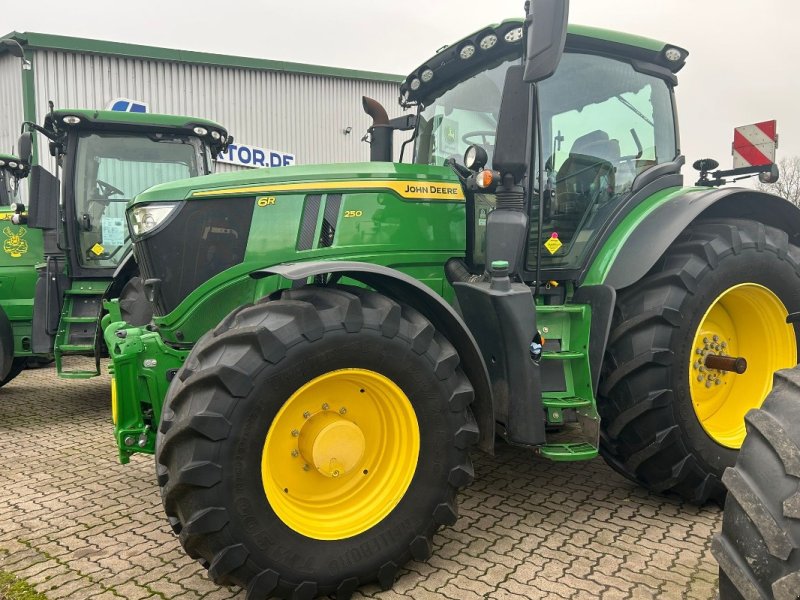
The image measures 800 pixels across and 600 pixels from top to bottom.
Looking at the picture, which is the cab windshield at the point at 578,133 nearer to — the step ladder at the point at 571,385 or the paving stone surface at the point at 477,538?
the step ladder at the point at 571,385

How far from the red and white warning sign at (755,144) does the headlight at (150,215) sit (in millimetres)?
4490

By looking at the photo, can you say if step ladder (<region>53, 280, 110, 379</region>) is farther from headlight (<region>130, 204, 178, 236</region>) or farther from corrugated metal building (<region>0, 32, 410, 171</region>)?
corrugated metal building (<region>0, 32, 410, 171</region>)

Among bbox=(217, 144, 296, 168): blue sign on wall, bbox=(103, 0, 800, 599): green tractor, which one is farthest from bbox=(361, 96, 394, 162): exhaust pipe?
bbox=(217, 144, 296, 168): blue sign on wall

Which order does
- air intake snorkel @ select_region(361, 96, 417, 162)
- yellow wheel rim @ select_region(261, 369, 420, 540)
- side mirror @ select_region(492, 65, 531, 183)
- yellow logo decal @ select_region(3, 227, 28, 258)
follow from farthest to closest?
yellow logo decal @ select_region(3, 227, 28, 258), air intake snorkel @ select_region(361, 96, 417, 162), side mirror @ select_region(492, 65, 531, 183), yellow wheel rim @ select_region(261, 369, 420, 540)

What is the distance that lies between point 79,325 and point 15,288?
0.94 m

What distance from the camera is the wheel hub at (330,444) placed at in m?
2.40

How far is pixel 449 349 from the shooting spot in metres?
2.53

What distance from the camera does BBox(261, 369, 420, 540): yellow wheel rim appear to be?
7.80ft

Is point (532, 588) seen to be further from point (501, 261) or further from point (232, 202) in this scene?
point (232, 202)

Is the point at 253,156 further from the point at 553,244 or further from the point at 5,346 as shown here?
the point at 553,244

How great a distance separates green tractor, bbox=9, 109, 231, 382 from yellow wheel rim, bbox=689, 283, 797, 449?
4.84 m

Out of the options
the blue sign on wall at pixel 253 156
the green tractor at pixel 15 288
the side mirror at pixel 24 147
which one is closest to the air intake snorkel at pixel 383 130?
the side mirror at pixel 24 147

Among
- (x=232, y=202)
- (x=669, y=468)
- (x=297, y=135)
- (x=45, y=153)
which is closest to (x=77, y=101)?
(x=45, y=153)

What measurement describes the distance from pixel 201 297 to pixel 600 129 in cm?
230
